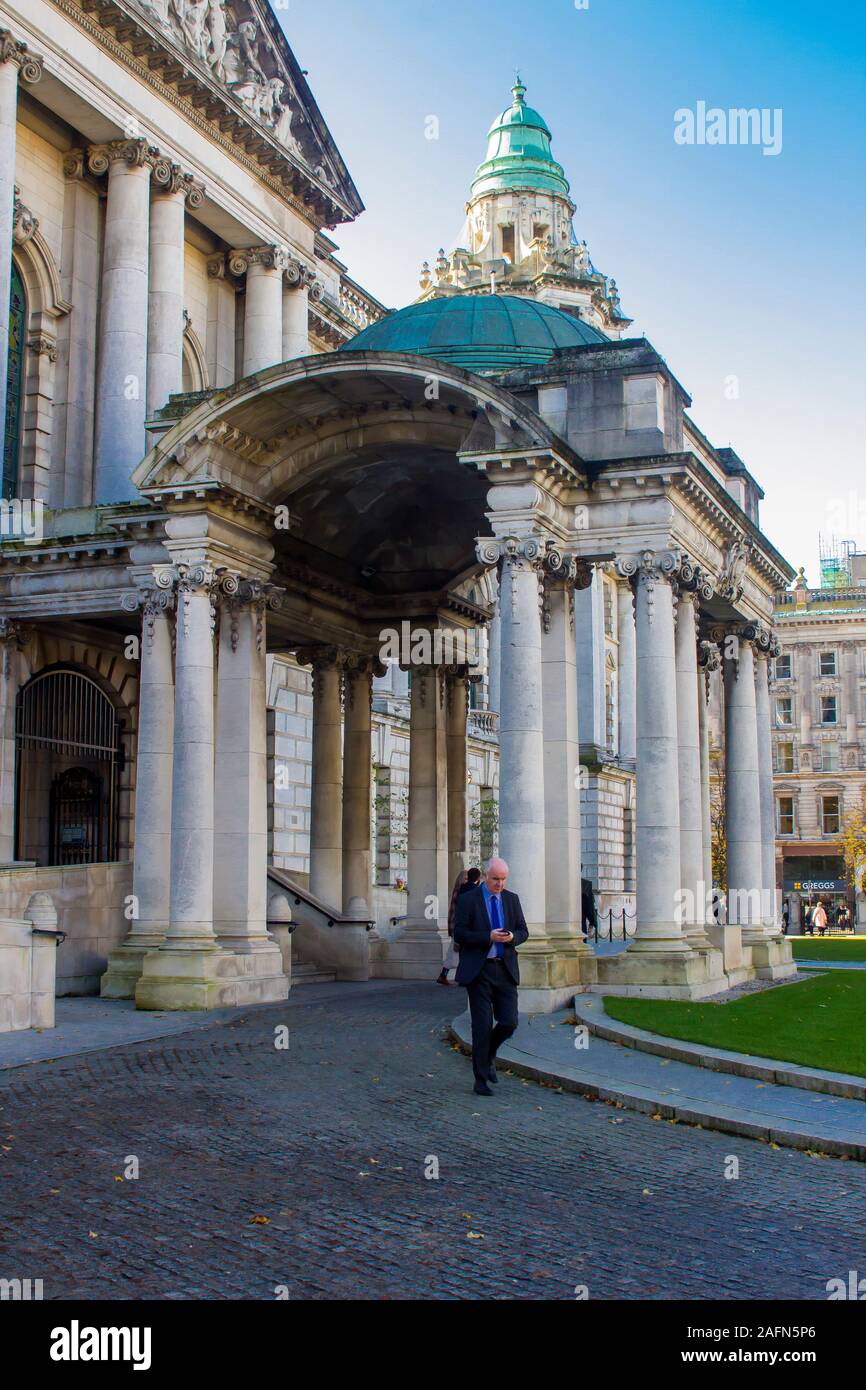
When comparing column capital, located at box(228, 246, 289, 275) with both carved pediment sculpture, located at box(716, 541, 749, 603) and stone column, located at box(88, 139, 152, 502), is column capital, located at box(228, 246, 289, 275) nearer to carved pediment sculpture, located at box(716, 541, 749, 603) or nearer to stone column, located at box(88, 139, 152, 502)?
stone column, located at box(88, 139, 152, 502)

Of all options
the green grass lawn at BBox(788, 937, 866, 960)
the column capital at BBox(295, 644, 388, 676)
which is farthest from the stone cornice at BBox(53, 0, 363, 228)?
the green grass lawn at BBox(788, 937, 866, 960)

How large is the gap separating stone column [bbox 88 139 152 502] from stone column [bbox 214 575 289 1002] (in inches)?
332

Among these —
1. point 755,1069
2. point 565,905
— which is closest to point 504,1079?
point 755,1069

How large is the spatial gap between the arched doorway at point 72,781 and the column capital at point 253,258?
1473 cm

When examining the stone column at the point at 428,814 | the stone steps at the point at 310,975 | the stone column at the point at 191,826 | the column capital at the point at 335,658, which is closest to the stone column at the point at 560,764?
the stone column at the point at 191,826

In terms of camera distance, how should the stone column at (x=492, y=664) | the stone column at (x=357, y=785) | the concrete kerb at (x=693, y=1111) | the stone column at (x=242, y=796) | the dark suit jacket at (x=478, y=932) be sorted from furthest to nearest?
1. the stone column at (x=492, y=664)
2. the stone column at (x=357, y=785)
3. the stone column at (x=242, y=796)
4. the dark suit jacket at (x=478, y=932)
5. the concrete kerb at (x=693, y=1111)

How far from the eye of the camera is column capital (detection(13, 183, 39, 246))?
103 ft

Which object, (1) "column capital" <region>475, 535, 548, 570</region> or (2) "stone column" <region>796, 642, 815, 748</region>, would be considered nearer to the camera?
(1) "column capital" <region>475, 535, 548, 570</region>

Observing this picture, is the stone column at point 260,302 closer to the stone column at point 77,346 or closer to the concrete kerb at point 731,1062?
the stone column at point 77,346

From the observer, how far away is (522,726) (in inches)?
815

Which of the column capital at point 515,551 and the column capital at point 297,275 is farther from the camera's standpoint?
the column capital at point 297,275

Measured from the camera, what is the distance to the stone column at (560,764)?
21.7 m

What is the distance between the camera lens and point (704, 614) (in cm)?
2866
